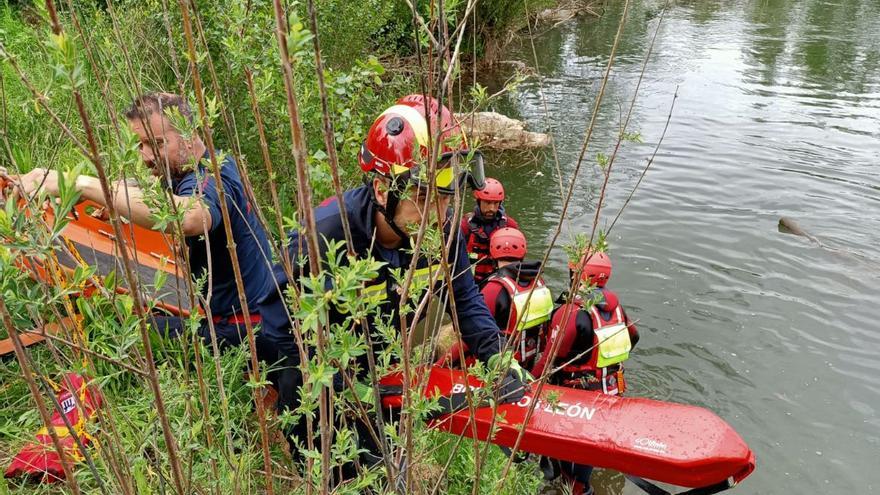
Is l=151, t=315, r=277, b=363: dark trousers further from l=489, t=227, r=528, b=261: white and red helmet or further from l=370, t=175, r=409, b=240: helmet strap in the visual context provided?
l=489, t=227, r=528, b=261: white and red helmet

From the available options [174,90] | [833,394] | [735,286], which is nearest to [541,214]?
[735,286]

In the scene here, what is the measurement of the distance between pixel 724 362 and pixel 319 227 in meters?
4.80

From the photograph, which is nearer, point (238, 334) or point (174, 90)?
point (238, 334)

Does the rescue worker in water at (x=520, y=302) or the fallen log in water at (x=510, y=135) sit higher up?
the rescue worker in water at (x=520, y=302)

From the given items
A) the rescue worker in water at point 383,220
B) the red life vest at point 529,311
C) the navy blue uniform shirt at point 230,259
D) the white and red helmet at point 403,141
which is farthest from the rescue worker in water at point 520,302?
the white and red helmet at point 403,141

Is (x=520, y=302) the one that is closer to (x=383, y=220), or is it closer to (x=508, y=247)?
(x=508, y=247)

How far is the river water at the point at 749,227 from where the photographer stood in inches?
205

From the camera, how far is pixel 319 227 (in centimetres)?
239

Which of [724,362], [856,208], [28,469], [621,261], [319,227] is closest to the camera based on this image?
[319,227]

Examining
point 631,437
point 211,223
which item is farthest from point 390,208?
point 631,437

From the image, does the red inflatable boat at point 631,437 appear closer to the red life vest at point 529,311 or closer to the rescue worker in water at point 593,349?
the rescue worker in water at point 593,349

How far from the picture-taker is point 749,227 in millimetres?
8375

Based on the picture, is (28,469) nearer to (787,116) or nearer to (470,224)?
(470,224)

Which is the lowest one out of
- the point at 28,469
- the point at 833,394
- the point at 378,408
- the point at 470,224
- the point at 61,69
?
the point at 833,394
